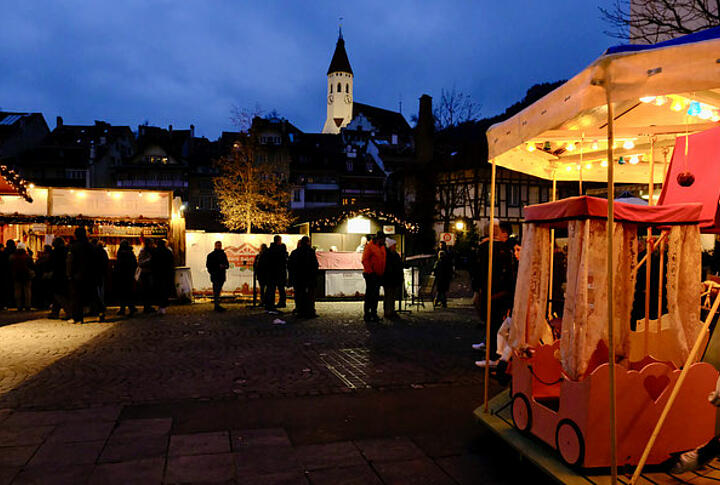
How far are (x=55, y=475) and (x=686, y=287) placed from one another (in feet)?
15.5

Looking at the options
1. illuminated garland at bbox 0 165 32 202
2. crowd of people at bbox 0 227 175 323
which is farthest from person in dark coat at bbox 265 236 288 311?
illuminated garland at bbox 0 165 32 202

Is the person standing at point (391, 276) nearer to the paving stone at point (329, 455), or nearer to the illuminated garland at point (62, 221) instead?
the illuminated garland at point (62, 221)

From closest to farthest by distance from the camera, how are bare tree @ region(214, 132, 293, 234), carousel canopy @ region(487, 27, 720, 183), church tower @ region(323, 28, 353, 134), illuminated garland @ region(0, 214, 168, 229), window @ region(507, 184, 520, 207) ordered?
carousel canopy @ region(487, 27, 720, 183) < illuminated garland @ region(0, 214, 168, 229) < bare tree @ region(214, 132, 293, 234) < window @ region(507, 184, 520, 207) < church tower @ region(323, 28, 353, 134)

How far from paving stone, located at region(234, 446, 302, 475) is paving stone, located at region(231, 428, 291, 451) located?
0.09 metres

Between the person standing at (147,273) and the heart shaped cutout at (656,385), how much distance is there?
11732 millimetres

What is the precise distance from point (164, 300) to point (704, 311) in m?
11.3

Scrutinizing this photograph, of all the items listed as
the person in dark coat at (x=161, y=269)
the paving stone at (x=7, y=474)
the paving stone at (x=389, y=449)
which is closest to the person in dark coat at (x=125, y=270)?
the person in dark coat at (x=161, y=269)

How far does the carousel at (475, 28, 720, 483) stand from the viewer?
3139mm

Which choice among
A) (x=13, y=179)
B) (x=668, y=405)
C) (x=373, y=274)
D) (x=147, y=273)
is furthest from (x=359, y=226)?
(x=668, y=405)

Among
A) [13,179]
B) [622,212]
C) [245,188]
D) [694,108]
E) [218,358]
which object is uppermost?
[245,188]

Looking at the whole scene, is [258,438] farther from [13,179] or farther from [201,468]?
[13,179]

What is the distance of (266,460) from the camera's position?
14.1ft

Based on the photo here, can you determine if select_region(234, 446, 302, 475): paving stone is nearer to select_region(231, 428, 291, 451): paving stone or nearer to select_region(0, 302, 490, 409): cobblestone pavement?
select_region(231, 428, 291, 451): paving stone

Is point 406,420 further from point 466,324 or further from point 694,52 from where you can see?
point 466,324
